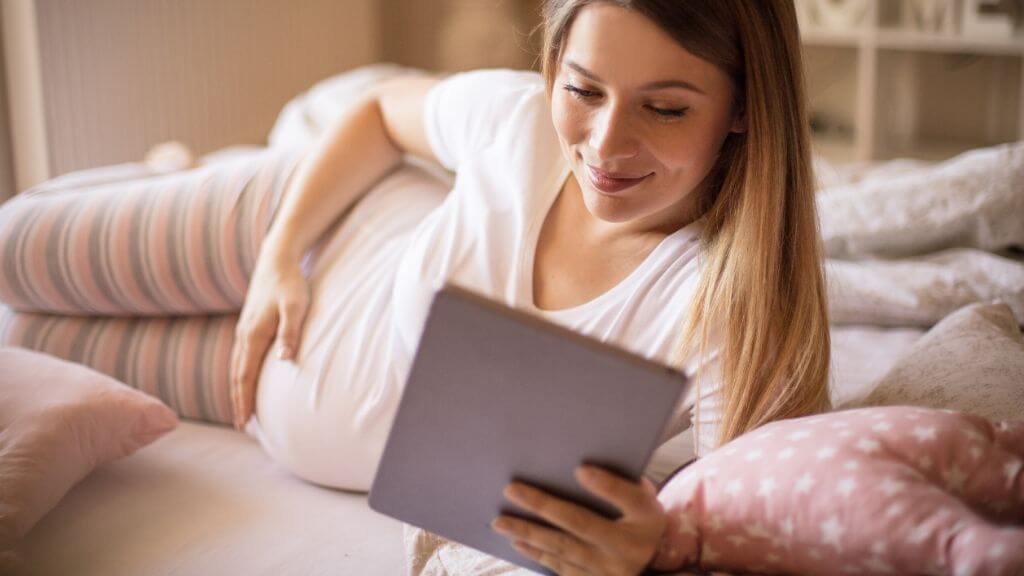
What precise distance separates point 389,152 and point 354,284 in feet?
0.74

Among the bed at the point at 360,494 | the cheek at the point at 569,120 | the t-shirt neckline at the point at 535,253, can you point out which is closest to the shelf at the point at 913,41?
the bed at the point at 360,494

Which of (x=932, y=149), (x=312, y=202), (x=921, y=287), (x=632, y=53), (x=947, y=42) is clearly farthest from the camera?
(x=932, y=149)

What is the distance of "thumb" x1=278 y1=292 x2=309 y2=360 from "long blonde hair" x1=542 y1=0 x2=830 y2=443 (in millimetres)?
464

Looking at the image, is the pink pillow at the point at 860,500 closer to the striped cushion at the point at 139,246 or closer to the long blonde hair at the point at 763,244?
the long blonde hair at the point at 763,244

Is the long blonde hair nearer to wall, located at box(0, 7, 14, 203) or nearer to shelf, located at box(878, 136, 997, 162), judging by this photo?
wall, located at box(0, 7, 14, 203)

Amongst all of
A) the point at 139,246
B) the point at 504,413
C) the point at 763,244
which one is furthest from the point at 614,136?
the point at 139,246

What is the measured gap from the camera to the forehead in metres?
0.86

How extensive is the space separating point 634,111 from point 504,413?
0.34 meters

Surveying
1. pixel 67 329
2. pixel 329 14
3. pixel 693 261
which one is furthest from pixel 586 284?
pixel 329 14

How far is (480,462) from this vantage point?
715 millimetres

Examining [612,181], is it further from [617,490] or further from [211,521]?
[211,521]

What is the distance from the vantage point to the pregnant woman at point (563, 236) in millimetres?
885

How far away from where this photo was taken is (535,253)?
1.07 m

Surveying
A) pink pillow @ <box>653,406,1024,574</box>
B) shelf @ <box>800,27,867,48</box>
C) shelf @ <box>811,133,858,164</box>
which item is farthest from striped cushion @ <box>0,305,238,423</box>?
shelf @ <box>811,133,858,164</box>
